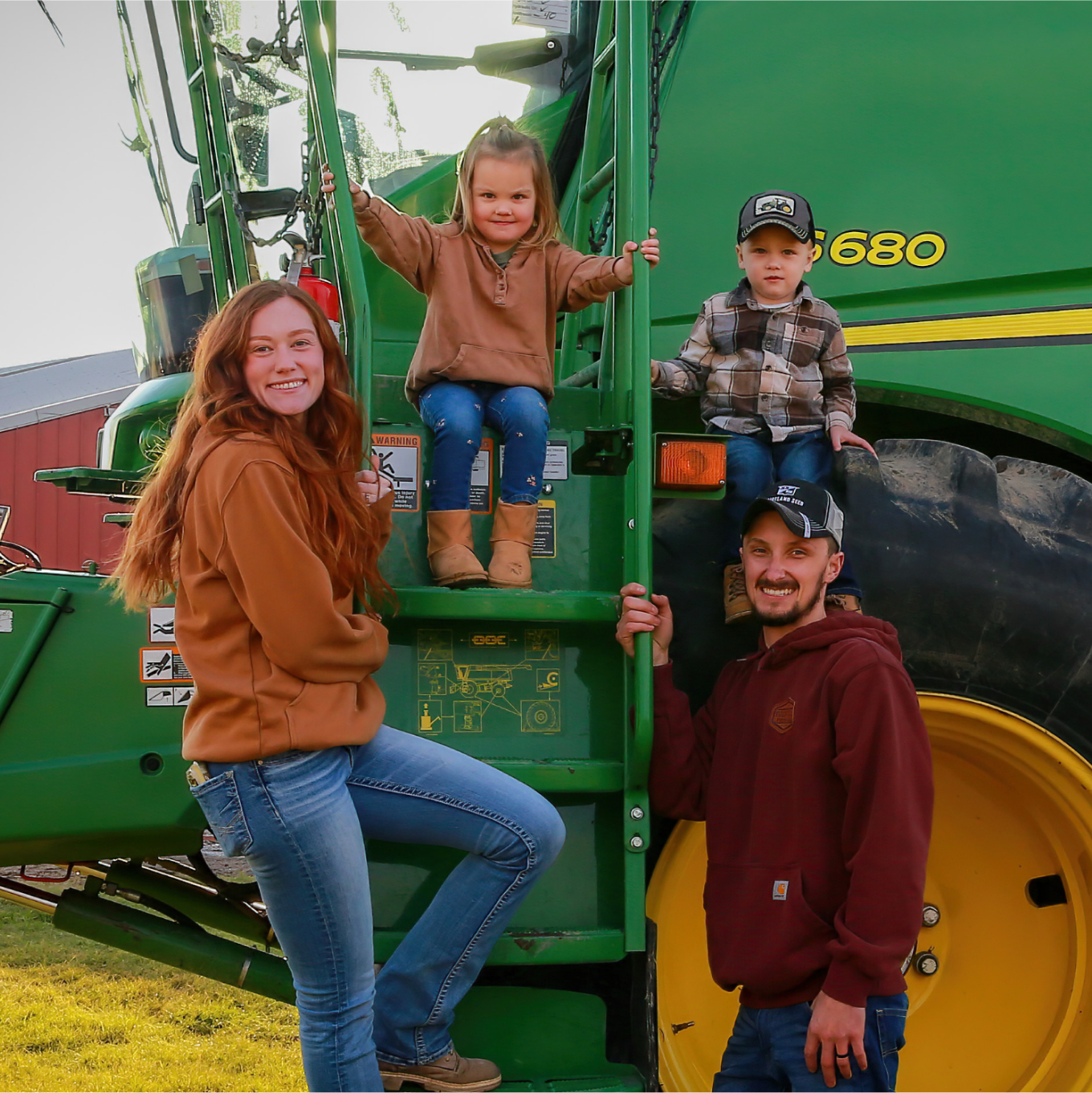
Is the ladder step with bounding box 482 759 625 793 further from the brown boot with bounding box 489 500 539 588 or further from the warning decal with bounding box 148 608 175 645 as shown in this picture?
the warning decal with bounding box 148 608 175 645

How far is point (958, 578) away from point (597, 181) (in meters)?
1.37

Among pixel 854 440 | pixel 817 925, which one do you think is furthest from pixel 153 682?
pixel 854 440

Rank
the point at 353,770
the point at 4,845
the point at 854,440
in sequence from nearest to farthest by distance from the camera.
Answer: the point at 353,770
the point at 4,845
the point at 854,440

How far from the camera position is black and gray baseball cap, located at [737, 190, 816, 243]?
256cm

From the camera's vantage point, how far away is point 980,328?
283 cm

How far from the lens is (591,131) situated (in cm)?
309

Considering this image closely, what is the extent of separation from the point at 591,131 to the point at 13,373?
1678 centimetres

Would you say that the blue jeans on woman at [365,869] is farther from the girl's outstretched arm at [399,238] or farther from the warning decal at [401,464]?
the girl's outstretched arm at [399,238]

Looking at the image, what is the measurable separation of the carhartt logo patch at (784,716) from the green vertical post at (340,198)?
3.29ft

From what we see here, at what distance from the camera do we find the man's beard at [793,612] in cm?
221

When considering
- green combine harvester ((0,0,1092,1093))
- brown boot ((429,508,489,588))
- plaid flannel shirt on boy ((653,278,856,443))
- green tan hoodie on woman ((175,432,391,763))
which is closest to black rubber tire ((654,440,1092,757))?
green combine harvester ((0,0,1092,1093))

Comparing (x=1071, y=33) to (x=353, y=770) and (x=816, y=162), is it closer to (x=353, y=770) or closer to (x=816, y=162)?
(x=816, y=162)

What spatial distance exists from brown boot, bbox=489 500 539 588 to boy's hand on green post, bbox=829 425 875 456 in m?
0.75

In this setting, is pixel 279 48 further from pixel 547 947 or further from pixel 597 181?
pixel 547 947
